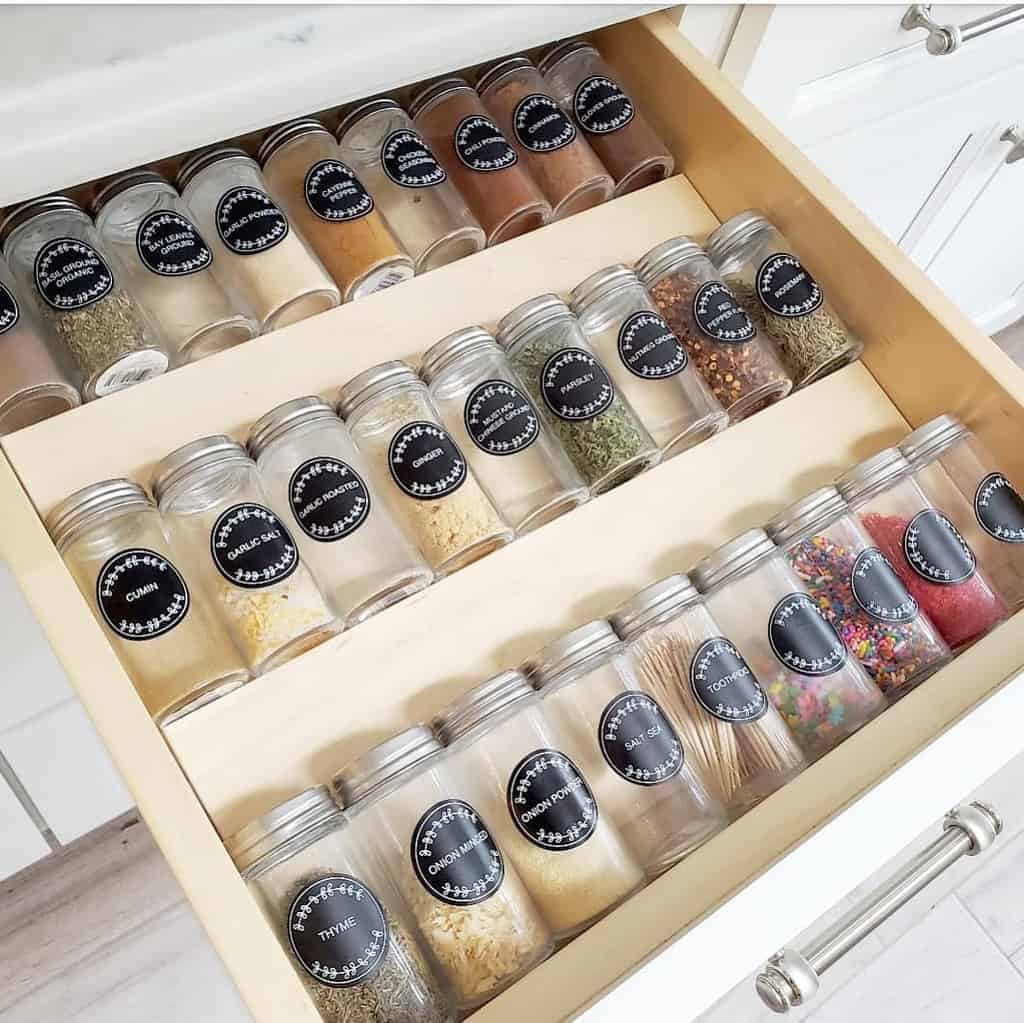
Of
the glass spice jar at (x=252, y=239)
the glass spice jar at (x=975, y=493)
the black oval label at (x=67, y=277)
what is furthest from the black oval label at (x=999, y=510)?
the black oval label at (x=67, y=277)

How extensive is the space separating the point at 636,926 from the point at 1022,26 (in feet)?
3.48

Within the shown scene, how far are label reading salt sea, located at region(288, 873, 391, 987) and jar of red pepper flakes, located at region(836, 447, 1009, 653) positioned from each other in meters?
0.44

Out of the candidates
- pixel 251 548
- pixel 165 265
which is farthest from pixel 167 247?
pixel 251 548

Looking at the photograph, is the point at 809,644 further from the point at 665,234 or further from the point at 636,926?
the point at 665,234

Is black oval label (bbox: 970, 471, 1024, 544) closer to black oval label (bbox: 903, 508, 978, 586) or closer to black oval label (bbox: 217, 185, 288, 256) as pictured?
black oval label (bbox: 903, 508, 978, 586)

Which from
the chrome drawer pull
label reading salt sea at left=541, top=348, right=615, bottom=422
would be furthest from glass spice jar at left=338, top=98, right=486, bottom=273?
the chrome drawer pull

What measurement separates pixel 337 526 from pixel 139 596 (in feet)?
0.42

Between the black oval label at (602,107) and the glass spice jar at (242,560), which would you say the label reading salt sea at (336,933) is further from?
the black oval label at (602,107)

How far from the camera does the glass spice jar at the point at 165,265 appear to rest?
0.72m

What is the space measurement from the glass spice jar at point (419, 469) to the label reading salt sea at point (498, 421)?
0.08ft

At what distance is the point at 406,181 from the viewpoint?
2.60 feet

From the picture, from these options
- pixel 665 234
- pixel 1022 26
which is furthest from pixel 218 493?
pixel 1022 26

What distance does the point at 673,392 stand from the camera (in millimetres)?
800

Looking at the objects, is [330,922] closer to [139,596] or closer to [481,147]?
[139,596]
